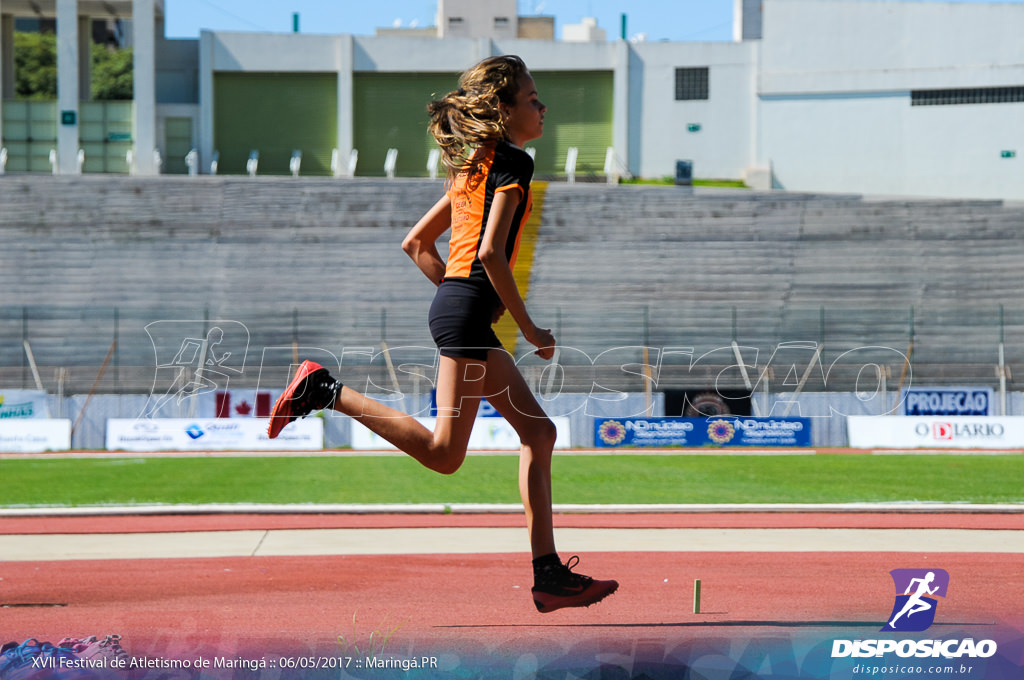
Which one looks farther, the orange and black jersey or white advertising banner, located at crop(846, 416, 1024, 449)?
white advertising banner, located at crop(846, 416, 1024, 449)

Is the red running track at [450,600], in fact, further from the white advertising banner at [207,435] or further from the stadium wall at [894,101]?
the stadium wall at [894,101]

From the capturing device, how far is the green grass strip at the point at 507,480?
14.8 meters

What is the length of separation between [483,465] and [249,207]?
74.0 feet

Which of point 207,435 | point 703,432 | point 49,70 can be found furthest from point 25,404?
point 49,70

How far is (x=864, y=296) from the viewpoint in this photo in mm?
32656

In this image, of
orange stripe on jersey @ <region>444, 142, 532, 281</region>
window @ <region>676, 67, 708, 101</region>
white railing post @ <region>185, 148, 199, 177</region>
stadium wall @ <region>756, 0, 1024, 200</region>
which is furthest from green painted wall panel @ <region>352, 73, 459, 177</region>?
orange stripe on jersey @ <region>444, 142, 532, 281</region>

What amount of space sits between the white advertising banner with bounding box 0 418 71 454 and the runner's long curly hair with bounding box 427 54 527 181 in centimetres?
2094

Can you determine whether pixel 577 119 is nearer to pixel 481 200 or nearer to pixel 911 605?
pixel 911 605

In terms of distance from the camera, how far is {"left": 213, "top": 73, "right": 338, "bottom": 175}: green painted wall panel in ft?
151

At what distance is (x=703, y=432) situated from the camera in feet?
75.3

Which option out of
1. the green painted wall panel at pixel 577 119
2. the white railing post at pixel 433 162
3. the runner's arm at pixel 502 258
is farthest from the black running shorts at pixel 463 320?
the green painted wall panel at pixel 577 119

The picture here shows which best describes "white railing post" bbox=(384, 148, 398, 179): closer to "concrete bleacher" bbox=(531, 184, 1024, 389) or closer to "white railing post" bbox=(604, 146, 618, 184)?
"concrete bleacher" bbox=(531, 184, 1024, 389)

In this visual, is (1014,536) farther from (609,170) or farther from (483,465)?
(609,170)

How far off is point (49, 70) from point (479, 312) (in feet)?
274
